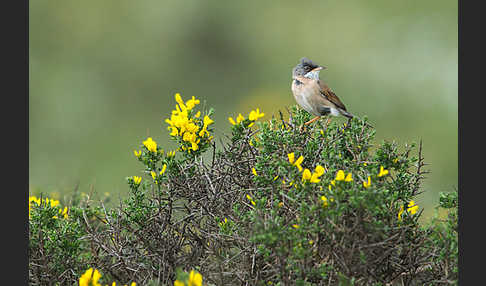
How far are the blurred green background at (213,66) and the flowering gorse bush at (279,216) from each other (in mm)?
4842

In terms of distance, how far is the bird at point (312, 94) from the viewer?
334cm

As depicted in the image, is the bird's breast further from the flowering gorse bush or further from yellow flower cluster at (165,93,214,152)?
yellow flower cluster at (165,93,214,152)

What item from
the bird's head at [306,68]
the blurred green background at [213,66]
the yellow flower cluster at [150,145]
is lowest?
the yellow flower cluster at [150,145]

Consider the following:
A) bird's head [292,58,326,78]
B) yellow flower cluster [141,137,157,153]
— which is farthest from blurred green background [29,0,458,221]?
yellow flower cluster [141,137,157,153]

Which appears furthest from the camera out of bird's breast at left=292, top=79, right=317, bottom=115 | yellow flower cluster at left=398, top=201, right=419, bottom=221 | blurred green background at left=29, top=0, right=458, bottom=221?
blurred green background at left=29, top=0, right=458, bottom=221

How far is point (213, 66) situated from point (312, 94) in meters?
6.54

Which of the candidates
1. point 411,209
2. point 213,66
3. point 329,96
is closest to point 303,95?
point 329,96

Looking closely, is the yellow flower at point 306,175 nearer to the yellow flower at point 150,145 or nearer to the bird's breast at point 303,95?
the yellow flower at point 150,145

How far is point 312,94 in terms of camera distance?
336 centimetres

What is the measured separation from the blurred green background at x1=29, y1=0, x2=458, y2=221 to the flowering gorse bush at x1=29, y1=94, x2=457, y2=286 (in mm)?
4842

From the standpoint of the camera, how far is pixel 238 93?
9.02 meters

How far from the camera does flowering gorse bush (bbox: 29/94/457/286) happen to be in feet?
6.59

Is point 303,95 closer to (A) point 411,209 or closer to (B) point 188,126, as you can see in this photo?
(B) point 188,126

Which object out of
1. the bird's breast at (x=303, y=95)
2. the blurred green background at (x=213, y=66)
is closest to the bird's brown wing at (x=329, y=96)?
the bird's breast at (x=303, y=95)
